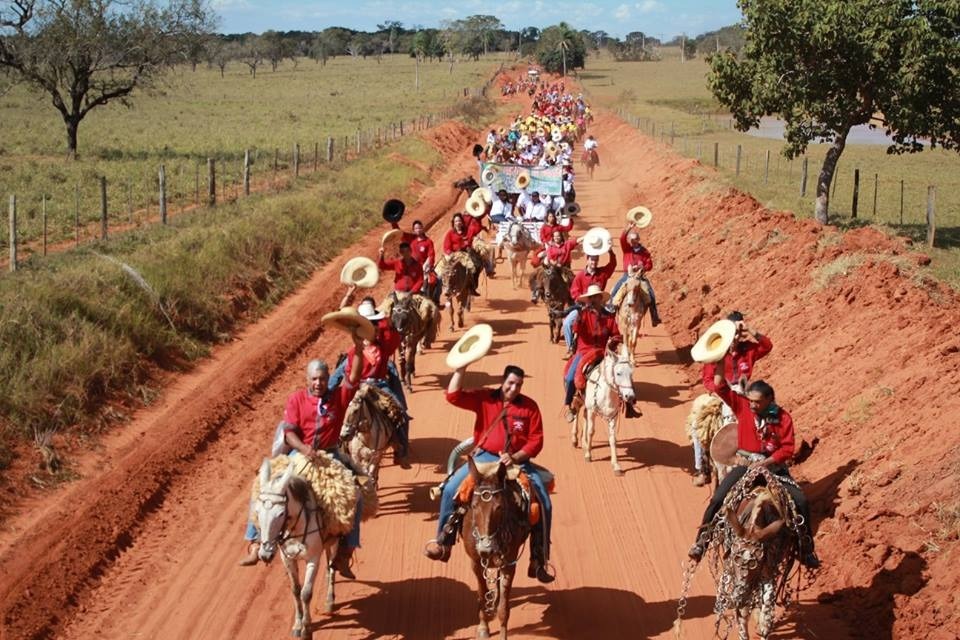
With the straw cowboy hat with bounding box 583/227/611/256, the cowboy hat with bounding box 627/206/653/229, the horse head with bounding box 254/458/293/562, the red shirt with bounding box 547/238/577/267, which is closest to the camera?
the horse head with bounding box 254/458/293/562

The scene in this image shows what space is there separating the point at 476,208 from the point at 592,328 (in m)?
9.02

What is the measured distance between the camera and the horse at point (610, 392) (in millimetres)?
13867

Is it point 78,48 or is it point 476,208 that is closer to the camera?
point 476,208

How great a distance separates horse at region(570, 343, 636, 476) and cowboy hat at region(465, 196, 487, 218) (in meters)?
9.31

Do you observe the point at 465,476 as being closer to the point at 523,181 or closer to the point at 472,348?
the point at 472,348

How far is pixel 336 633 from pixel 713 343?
471cm

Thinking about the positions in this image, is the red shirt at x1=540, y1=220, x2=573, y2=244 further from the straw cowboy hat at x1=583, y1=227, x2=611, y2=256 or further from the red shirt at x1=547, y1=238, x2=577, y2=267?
the straw cowboy hat at x1=583, y1=227, x2=611, y2=256

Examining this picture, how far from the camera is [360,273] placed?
13039 millimetres

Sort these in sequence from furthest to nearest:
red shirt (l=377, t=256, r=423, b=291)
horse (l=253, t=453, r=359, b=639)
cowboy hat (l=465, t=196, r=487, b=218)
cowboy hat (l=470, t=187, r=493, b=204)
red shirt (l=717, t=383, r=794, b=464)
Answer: cowboy hat (l=470, t=187, r=493, b=204)
cowboy hat (l=465, t=196, r=487, b=218)
red shirt (l=377, t=256, r=423, b=291)
red shirt (l=717, t=383, r=794, b=464)
horse (l=253, t=453, r=359, b=639)

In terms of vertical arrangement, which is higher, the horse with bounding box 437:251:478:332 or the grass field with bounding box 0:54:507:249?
the grass field with bounding box 0:54:507:249

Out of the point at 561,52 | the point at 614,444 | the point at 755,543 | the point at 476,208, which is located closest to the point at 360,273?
the point at 614,444

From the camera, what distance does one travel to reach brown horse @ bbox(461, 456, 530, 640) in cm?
908

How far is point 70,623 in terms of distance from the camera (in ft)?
34.1

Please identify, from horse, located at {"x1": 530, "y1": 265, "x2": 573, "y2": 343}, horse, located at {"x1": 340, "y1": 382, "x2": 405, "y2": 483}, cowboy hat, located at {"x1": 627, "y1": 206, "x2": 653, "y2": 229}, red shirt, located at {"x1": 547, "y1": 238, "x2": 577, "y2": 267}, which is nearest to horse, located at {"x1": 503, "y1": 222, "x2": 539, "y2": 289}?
red shirt, located at {"x1": 547, "y1": 238, "x2": 577, "y2": 267}
